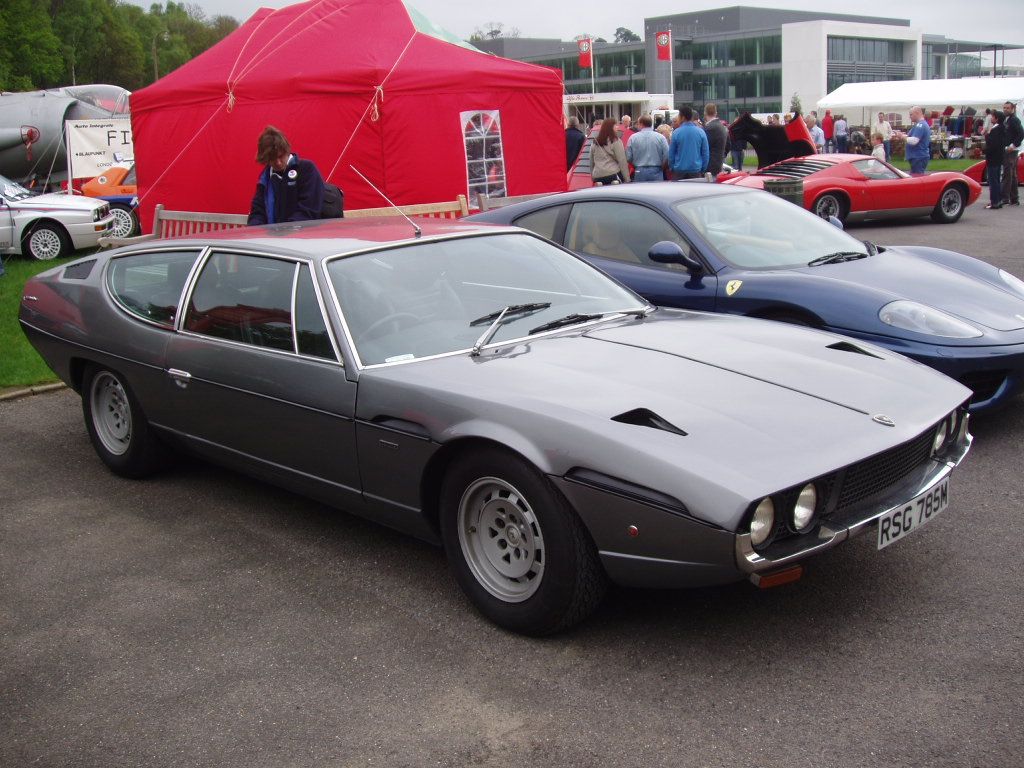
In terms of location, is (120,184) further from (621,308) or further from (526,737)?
(526,737)

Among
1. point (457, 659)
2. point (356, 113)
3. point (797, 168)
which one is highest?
point (356, 113)

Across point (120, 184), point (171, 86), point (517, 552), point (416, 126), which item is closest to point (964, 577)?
point (517, 552)

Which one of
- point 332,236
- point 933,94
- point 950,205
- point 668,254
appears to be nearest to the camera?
point 332,236

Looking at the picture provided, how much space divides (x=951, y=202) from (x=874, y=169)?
163cm

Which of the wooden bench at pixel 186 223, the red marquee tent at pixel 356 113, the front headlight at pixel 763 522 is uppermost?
the red marquee tent at pixel 356 113

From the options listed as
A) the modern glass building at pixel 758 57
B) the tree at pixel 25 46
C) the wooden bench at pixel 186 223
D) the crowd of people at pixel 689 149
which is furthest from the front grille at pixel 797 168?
the modern glass building at pixel 758 57

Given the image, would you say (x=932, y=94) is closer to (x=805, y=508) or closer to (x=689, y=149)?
(x=689, y=149)

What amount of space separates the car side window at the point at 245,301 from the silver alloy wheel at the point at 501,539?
120 centimetres

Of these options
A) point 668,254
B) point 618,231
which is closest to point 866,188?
point 618,231

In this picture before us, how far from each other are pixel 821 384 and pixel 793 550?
2.75 feet

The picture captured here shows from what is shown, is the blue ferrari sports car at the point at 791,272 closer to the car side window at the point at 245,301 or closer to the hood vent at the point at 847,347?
the hood vent at the point at 847,347

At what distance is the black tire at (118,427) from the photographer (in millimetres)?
5285

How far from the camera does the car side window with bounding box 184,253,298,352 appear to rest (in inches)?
173

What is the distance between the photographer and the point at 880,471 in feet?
11.3
